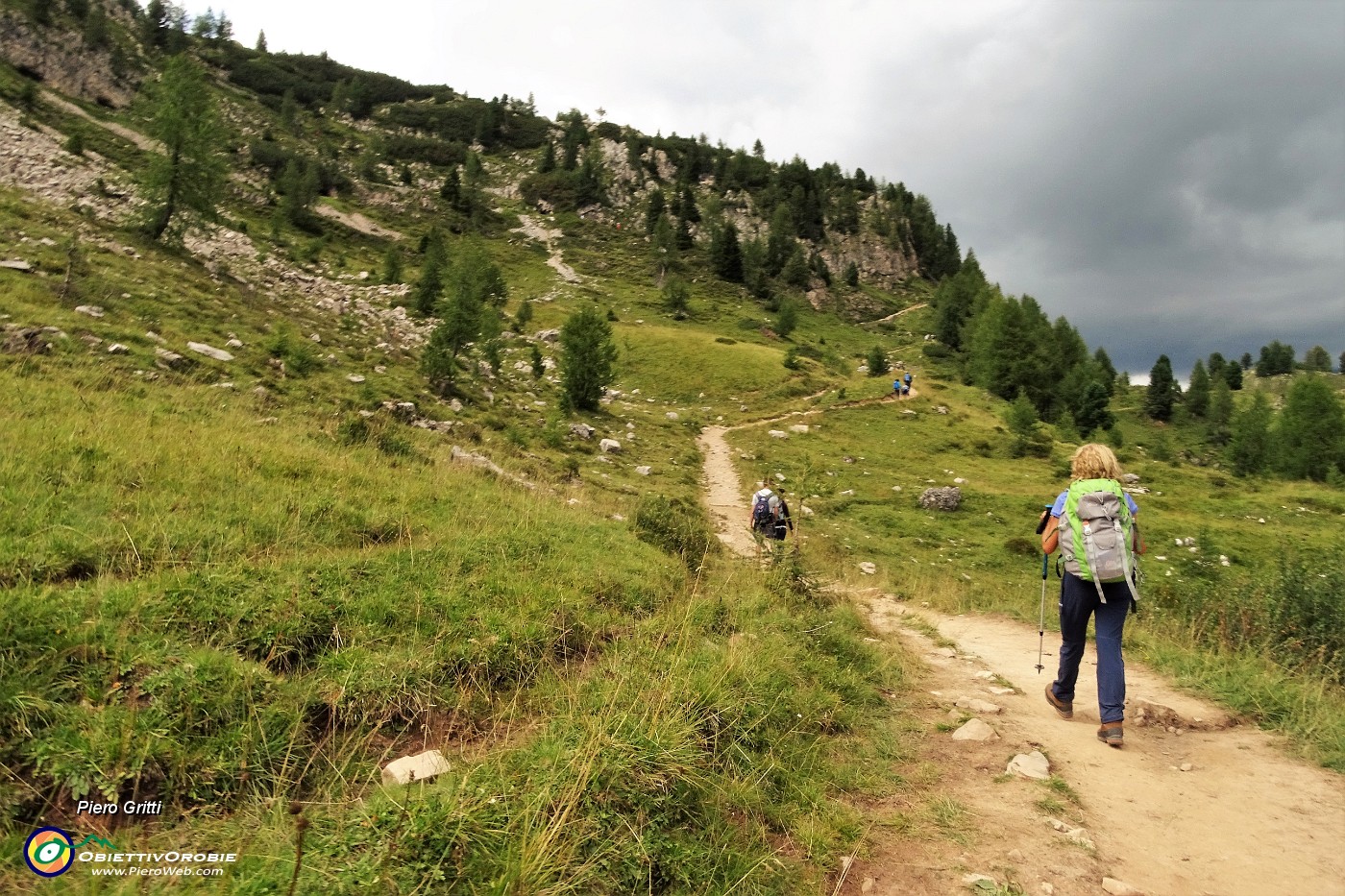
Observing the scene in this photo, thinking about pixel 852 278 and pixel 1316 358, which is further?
pixel 1316 358

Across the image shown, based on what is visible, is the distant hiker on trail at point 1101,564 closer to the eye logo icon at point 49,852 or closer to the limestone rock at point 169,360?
the eye logo icon at point 49,852

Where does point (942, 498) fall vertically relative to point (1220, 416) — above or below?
below

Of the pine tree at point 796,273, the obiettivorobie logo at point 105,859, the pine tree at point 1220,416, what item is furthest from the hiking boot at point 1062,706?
the pine tree at point 796,273

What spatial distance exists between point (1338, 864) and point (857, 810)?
3.15 metres

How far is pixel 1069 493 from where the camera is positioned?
6.40 meters

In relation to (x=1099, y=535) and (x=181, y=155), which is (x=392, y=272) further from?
(x=1099, y=535)

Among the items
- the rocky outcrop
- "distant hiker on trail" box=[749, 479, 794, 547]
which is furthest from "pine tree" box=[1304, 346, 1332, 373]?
the rocky outcrop

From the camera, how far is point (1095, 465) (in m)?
6.34

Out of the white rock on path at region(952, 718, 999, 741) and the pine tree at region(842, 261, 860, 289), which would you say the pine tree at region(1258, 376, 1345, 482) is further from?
the white rock on path at region(952, 718, 999, 741)

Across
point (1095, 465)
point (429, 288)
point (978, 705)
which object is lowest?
point (978, 705)

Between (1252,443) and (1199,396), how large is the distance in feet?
138

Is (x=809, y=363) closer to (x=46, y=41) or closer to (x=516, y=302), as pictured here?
(x=516, y=302)

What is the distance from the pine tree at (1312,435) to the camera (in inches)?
2207

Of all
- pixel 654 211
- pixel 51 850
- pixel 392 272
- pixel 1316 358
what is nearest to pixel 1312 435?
pixel 51 850
